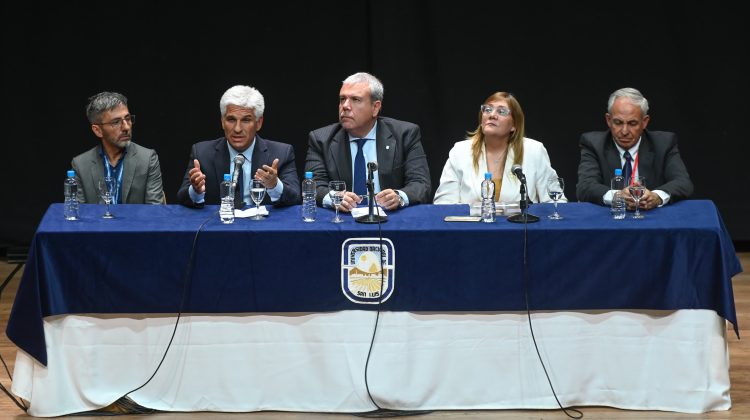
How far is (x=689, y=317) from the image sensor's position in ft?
13.1

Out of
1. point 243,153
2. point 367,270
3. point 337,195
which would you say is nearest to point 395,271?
point 367,270

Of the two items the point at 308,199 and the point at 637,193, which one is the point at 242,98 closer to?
the point at 308,199

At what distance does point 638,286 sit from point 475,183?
114cm

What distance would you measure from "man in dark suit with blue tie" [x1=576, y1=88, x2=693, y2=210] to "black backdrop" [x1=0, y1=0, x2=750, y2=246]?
1.98 metres

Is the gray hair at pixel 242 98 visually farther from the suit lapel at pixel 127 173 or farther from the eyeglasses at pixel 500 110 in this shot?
Result: the eyeglasses at pixel 500 110

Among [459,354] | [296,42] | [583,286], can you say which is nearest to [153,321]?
[459,354]

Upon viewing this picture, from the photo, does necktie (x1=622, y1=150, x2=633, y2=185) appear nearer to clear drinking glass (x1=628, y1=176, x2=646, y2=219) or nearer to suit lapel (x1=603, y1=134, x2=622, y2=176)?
suit lapel (x1=603, y1=134, x2=622, y2=176)

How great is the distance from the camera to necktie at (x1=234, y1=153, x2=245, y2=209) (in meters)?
4.51

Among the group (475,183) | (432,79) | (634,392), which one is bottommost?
(634,392)

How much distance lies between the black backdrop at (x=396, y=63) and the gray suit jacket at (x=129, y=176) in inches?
74.9

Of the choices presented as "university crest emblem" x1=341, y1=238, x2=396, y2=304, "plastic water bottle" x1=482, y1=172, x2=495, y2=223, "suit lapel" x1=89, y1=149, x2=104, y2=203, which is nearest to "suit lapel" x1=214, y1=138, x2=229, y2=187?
"suit lapel" x1=89, y1=149, x2=104, y2=203

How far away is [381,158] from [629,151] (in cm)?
115

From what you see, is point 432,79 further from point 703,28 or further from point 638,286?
point 638,286

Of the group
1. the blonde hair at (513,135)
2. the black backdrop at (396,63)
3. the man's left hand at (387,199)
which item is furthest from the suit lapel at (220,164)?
the black backdrop at (396,63)
